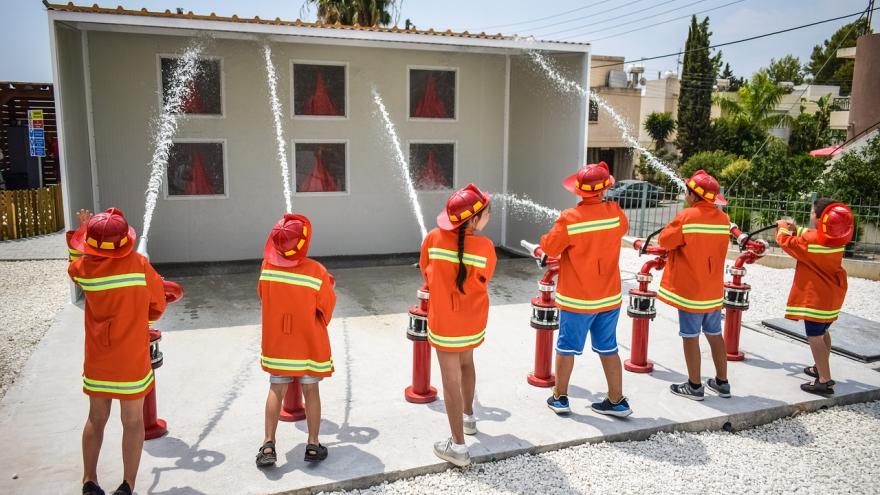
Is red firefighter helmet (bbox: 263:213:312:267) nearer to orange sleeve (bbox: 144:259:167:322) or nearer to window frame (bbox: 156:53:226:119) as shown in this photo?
orange sleeve (bbox: 144:259:167:322)

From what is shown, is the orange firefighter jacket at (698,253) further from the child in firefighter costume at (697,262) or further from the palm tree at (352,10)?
the palm tree at (352,10)

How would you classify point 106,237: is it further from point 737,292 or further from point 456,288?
point 737,292

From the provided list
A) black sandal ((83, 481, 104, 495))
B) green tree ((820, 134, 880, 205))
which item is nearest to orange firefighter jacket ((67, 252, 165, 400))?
black sandal ((83, 481, 104, 495))

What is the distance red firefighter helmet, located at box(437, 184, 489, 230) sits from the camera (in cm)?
367

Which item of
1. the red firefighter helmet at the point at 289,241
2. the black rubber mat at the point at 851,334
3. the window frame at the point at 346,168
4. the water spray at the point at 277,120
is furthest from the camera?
the window frame at the point at 346,168

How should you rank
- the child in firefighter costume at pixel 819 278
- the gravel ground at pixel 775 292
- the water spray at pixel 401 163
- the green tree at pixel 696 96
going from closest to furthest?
the child in firefighter costume at pixel 819 278
the gravel ground at pixel 775 292
the water spray at pixel 401 163
the green tree at pixel 696 96

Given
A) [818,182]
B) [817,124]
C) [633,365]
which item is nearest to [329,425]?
[633,365]

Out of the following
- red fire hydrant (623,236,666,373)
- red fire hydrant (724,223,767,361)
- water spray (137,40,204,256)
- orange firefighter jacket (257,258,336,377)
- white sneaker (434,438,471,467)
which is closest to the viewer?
orange firefighter jacket (257,258,336,377)

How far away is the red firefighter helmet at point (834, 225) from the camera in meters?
4.87

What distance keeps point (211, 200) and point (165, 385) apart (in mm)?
5288

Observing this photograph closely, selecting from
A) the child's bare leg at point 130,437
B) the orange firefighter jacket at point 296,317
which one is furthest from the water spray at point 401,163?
the child's bare leg at point 130,437

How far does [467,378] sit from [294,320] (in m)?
1.19

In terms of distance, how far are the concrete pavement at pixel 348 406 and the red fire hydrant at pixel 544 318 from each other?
0.16 meters

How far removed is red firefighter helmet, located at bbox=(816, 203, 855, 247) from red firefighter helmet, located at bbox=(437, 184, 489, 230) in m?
2.93
